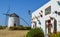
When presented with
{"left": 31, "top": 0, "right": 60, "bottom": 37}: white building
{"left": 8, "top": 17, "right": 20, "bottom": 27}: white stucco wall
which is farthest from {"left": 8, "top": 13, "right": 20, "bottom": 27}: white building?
{"left": 31, "top": 0, "right": 60, "bottom": 37}: white building

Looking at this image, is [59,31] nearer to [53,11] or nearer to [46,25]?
[53,11]

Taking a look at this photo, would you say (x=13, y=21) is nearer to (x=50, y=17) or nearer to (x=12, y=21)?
(x=12, y=21)

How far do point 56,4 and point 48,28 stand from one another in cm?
440

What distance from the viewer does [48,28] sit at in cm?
2203

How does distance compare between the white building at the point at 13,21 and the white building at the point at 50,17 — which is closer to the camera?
the white building at the point at 50,17

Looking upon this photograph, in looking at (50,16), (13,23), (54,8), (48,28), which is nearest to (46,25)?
(48,28)

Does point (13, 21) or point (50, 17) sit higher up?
point (13, 21)

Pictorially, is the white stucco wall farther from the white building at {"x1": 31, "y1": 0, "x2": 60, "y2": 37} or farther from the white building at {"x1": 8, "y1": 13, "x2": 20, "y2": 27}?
the white building at {"x1": 31, "y1": 0, "x2": 60, "y2": 37}

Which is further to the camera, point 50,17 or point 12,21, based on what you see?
point 12,21

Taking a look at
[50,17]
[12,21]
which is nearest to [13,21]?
[12,21]

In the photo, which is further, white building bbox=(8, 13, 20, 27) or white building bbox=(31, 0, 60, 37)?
white building bbox=(8, 13, 20, 27)

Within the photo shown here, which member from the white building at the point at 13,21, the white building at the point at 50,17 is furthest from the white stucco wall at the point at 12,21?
the white building at the point at 50,17

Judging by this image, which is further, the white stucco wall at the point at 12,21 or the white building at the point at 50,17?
the white stucco wall at the point at 12,21

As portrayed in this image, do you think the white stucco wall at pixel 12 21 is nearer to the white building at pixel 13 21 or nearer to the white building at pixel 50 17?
the white building at pixel 13 21
